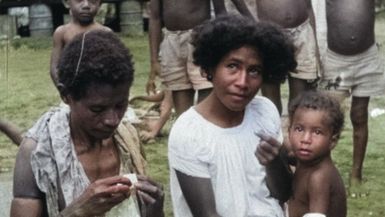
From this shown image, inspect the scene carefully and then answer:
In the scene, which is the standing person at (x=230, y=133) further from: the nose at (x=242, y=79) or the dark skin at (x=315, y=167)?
the dark skin at (x=315, y=167)

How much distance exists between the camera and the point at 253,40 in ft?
11.6

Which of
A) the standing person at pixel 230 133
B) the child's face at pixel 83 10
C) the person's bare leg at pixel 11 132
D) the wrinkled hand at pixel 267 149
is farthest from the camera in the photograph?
the child's face at pixel 83 10

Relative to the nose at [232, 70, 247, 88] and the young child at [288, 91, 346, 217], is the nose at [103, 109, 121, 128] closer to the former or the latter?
the nose at [232, 70, 247, 88]

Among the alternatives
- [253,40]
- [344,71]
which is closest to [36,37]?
[344,71]

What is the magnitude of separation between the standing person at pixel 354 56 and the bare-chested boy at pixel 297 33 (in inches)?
6.3

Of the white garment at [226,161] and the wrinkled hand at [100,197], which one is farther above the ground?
the wrinkled hand at [100,197]

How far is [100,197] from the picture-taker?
2744 mm

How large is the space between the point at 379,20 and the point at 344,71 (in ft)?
25.8

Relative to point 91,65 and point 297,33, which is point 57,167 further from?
point 297,33

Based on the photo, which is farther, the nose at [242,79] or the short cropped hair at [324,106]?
the short cropped hair at [324,106]

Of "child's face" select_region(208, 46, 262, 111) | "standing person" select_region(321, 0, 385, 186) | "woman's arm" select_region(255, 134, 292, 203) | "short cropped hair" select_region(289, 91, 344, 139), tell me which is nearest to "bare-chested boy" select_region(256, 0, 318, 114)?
"standing person" select_region(321, 0, 385, 186)

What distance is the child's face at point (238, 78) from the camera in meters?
3.50

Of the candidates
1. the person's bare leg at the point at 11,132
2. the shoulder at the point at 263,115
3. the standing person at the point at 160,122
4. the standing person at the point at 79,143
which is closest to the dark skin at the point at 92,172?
the standing person at the point at 79,143

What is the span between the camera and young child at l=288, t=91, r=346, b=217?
13.2ft
